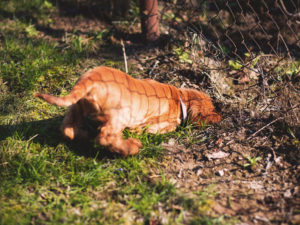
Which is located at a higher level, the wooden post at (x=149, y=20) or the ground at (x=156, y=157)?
the wooden post at (x=149, y=20)

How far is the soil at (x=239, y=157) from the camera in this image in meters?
2.26

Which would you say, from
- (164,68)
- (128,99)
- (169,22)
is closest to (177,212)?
(128,99)

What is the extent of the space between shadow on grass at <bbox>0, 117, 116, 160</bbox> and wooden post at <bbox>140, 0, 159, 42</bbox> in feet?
7.01

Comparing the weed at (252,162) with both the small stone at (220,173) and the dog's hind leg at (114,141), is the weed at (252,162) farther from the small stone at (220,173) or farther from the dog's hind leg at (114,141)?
the dog's hind leg at (114,141)

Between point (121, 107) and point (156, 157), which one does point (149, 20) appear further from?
point (156, 157)

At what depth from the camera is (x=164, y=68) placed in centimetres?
407

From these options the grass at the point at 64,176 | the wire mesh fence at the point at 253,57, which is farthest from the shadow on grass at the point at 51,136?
the wire mesh fence at the point at 253,57

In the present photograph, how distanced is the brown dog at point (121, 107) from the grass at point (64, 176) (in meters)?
0.17

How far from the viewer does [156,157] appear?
9.14ft

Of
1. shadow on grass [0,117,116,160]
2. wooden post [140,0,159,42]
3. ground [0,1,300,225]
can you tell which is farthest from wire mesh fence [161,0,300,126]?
shadow on grass [0,117,116,160]

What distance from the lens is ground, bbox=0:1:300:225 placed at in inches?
86.5

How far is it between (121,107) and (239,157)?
4.06 feet

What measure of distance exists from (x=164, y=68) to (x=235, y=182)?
2.06 meters

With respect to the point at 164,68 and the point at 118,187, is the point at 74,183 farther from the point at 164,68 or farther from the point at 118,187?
the point at 164,68
